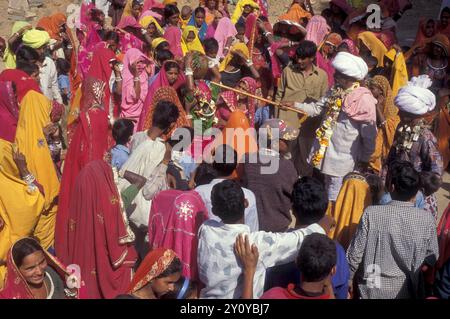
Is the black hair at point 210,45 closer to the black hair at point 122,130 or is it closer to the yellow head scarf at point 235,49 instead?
the yellow head scarf at point 235,49

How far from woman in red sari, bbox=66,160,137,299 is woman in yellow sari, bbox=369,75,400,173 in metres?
3.36

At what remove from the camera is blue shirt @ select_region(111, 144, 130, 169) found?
565 centimetres

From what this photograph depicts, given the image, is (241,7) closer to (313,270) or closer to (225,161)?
(225,161)

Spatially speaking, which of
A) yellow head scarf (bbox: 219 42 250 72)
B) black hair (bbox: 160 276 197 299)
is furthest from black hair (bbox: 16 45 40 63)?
black hair (bbox: 160 276 197 299)

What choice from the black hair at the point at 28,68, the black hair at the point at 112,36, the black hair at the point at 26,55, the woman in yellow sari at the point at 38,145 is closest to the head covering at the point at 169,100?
the woman in yellow sari at the point at 38,145

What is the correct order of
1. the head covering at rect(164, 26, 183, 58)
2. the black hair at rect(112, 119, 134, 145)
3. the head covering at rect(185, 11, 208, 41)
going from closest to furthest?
the black hair at rect(112, 119, 134, 145), the head covering at rect(164, 26, 183, 58), the head covering at rect(185, 11, 208, 41)

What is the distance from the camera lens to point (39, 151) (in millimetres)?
6207

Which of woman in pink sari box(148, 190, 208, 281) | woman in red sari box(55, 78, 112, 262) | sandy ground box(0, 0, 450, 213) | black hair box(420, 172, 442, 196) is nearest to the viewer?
woman in pink sari box(148, 190, 208, 281)

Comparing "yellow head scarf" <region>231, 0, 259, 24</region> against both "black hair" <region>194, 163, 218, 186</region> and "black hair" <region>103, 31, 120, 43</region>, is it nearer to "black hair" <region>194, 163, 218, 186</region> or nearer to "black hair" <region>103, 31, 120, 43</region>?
"black hair" <region>103, 31, 120, 43</region>

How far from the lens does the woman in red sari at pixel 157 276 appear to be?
12.2 ft

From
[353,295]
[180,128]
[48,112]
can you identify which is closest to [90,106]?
[48,112]

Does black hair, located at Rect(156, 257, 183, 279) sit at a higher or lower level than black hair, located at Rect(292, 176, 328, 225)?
lower

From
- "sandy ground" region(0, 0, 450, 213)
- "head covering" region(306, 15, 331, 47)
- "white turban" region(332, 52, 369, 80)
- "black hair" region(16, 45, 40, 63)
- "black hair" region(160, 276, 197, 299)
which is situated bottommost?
"black hair" region(160, 276, 197, 299)
